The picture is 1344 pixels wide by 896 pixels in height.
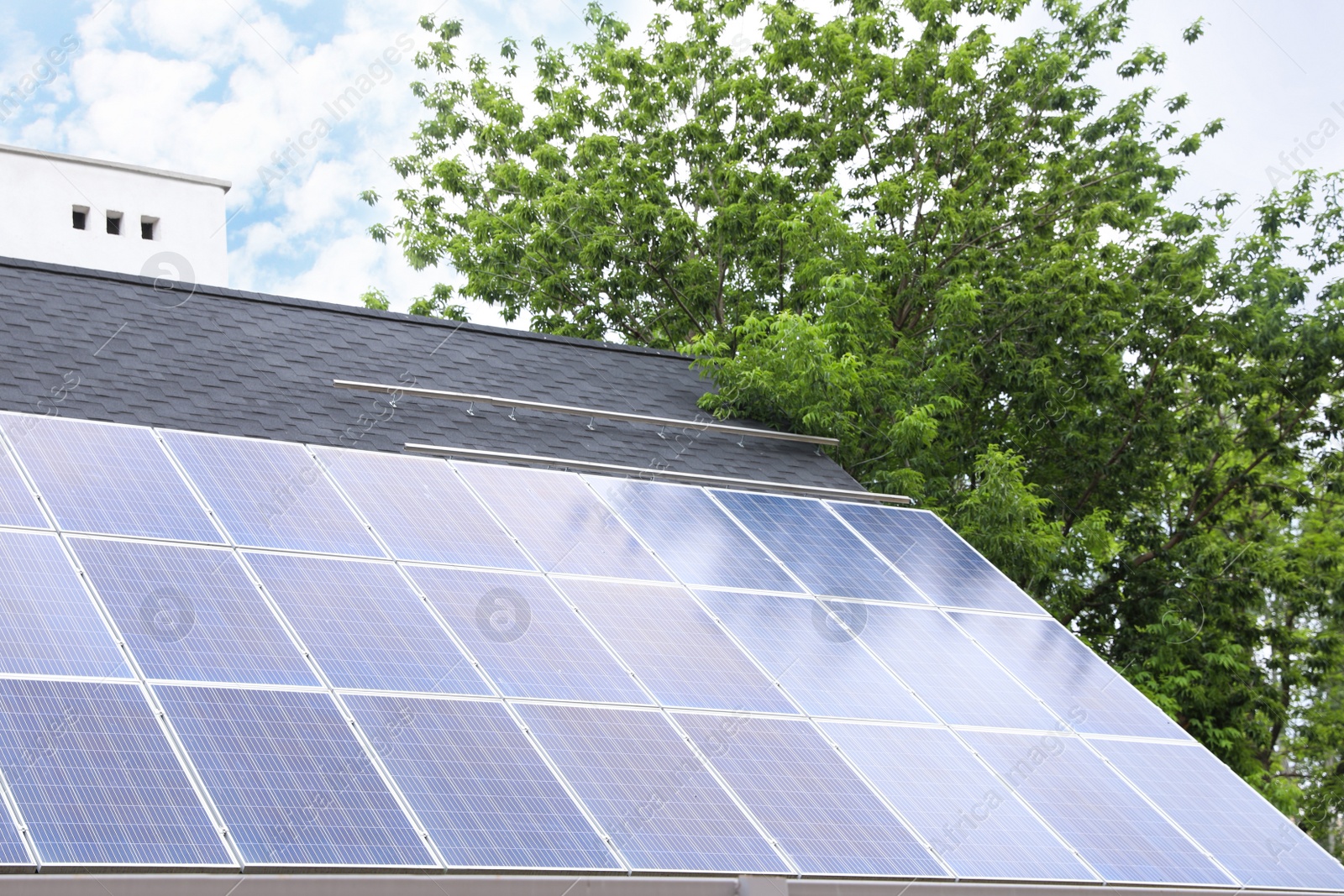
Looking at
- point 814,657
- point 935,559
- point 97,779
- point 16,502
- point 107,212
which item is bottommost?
point 107,212

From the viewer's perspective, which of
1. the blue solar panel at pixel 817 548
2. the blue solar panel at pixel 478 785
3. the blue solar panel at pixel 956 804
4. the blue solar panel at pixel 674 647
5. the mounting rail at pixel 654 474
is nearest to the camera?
the blue solar panel at pixel 478 785

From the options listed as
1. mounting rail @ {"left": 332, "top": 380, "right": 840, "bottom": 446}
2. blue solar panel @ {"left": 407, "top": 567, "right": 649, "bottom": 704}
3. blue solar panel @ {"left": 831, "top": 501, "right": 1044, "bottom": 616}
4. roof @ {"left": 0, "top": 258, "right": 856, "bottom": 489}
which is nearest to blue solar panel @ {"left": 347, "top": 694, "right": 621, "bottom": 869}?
blue solar panel @ {"left": 407, "top": 567, "right": 649, "bottom": 704}

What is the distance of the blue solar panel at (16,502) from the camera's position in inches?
346

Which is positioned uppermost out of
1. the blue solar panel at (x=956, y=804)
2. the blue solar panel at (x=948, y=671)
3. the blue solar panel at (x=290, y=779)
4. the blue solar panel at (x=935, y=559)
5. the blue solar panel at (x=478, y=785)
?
the blue solar panel at (x=935, y=559)

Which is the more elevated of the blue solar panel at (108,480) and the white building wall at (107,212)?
the blue solar panel at (108,480)

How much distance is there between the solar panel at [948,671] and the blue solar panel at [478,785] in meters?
3.49

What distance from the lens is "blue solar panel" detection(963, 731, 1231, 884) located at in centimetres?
896

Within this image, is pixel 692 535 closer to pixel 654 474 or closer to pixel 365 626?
pixel 654 474

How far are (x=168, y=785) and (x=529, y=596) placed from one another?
350 cm

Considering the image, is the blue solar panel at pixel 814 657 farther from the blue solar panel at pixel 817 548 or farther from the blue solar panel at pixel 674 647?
the blue solar panel at pixel 817 548

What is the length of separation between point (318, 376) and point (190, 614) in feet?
17.6

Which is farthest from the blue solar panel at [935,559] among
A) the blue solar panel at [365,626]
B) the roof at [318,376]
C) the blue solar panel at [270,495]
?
the blue solar panel at [270,495]

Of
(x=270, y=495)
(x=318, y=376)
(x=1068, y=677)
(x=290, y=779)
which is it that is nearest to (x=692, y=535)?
(x=1068, y=677)

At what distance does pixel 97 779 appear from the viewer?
22.0 ft
